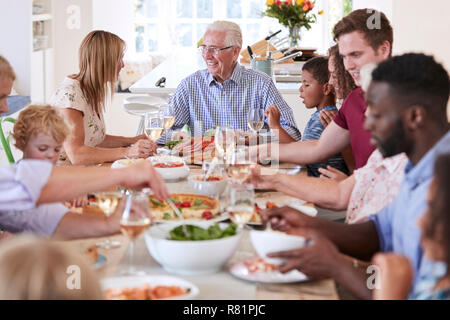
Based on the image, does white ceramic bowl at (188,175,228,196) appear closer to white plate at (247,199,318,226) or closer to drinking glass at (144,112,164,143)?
white plate at (247,199,318,226)

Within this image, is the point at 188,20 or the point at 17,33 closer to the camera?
the point at 17,33

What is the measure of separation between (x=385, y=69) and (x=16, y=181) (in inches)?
37.9

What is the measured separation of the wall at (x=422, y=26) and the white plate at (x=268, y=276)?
4.18m

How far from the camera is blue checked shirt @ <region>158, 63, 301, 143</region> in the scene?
3.84 metres

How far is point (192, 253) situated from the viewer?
144 centimetres

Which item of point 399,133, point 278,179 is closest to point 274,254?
point 399,133

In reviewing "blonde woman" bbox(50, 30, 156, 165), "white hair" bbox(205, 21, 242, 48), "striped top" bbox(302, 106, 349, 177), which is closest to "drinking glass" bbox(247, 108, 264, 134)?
"striped top" bbox(302, 106, 349, 177)

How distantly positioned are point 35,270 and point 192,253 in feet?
2.03

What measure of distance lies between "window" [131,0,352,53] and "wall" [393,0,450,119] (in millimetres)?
4038

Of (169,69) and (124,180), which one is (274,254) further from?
(169,69)

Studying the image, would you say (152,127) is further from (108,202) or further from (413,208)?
(413,208)

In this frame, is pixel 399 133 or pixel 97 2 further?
pixel 97 2

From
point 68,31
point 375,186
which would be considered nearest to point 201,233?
point 375,186

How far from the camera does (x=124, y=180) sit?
5.49 ft
